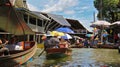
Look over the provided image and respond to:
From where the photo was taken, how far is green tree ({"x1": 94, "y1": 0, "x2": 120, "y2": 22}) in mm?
50312

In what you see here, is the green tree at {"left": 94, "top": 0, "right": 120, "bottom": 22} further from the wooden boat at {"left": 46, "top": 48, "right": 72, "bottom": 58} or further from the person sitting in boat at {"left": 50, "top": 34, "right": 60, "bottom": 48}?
the person sitting in boat at {"left": 50, "top": 34, "right": 60, "bottom": 48}

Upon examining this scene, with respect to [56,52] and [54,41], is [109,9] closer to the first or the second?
[56,52]

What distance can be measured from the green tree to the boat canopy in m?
33.9

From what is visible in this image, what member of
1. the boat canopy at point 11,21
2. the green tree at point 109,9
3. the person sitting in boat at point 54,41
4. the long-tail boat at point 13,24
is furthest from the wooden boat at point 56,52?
the green tree at point 109,9

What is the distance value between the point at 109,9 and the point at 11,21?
1443 inches

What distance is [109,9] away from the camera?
2036 inches

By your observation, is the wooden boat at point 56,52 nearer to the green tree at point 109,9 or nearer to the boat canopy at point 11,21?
the boat canopy at point 11,21

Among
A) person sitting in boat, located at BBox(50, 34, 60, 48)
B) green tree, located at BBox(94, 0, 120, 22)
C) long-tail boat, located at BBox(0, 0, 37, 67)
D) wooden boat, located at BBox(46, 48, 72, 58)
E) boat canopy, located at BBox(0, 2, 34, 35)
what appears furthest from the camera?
green tree, located at BBox(94, 0, 120, 22)

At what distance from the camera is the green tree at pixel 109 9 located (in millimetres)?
50312

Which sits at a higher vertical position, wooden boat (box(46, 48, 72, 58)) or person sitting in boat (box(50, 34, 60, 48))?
person sitting in boat (box(50, 34, 60, 48))

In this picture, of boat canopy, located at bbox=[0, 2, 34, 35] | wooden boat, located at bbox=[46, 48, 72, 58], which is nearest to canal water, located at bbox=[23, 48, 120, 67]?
wooden boat, located at bbox=[46, 48, 72, 58]

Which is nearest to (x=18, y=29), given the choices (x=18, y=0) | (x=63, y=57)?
(x=63, y=57)

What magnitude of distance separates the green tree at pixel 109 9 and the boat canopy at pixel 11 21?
111ft

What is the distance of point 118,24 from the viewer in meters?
39.0
